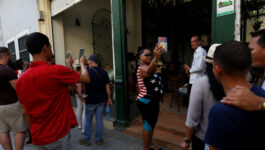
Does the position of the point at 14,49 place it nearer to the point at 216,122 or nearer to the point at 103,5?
the point at 103,5

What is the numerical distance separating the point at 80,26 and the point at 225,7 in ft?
19.0

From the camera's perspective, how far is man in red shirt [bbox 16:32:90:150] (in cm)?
162

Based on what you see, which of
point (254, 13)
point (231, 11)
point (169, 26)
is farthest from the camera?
point (169, 26)

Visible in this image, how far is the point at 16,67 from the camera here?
411 cm

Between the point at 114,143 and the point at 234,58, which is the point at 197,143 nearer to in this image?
the point at 234,58

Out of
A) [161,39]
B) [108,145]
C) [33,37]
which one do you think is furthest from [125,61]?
[33,37]

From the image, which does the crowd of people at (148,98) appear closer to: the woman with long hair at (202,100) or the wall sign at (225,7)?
the woman with long hair at (202,100)

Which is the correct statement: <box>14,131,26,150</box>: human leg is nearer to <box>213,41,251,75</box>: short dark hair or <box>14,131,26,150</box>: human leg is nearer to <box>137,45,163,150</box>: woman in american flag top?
<box>137,45,163,150</box>: woman in american flag top

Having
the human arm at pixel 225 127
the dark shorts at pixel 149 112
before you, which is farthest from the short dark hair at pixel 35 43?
the human arm at pixel 225 127

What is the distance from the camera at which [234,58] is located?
89 cm

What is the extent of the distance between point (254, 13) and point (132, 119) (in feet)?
17.1

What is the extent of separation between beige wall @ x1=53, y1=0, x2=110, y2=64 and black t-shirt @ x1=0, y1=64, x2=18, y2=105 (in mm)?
3633

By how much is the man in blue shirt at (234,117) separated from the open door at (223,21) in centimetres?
146

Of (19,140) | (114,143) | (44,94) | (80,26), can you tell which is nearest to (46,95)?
(44,94)
